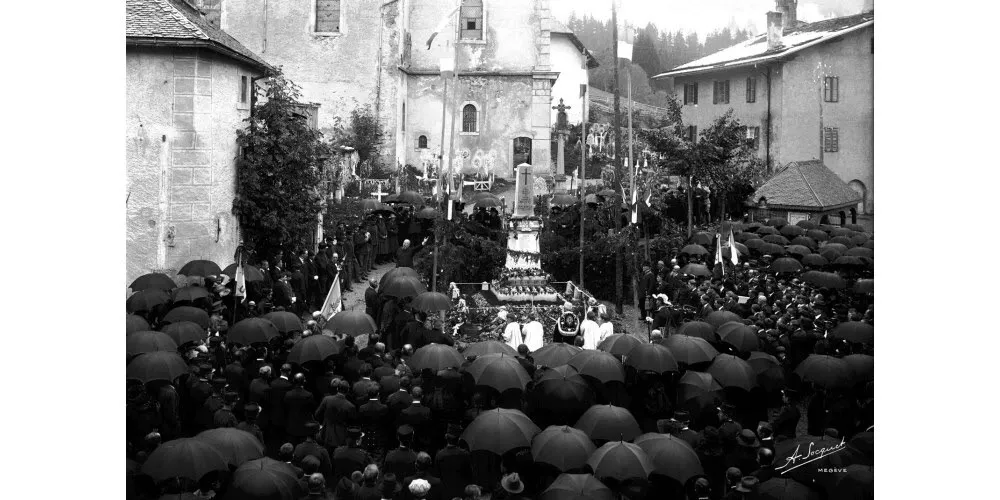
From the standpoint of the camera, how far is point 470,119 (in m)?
39.6

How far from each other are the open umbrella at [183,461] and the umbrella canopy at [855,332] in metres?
7.59

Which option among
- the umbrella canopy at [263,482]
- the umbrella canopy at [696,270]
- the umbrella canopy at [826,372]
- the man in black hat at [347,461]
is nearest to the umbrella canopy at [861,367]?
the umbrella canopy at [826,372]

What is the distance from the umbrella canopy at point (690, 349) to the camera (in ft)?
41.1

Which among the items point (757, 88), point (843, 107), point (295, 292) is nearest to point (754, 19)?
point (843, 107)

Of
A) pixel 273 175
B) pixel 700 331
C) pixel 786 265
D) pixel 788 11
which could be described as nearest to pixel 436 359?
pixel 700 331

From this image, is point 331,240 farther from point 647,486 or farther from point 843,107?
point 647,486

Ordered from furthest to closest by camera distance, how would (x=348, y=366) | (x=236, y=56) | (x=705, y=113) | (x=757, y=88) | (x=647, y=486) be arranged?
1. (x=705, y=113)
2. (x=757, y=88)
3. (x=236, y=56)
4. (x=348, y=366)
5. (x=647, y=486)

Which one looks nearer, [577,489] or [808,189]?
[577,489]

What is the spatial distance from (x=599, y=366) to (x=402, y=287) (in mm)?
5408

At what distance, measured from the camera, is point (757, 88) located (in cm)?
3381

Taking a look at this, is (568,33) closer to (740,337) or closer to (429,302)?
(429,302)

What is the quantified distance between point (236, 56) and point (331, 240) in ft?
16.5

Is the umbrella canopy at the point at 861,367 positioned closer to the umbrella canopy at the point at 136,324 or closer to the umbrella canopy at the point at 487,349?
the umbrella canopy at the point at 487,349

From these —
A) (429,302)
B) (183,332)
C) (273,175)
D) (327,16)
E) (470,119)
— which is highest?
(327,16)
